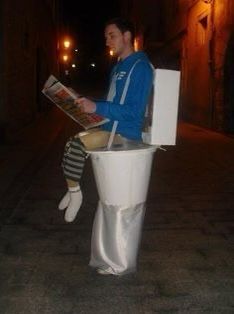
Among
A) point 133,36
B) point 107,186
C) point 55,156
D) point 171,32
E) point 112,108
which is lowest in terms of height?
point 55,156

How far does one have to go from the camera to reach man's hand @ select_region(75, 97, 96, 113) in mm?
3316

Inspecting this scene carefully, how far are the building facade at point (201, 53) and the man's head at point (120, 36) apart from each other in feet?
37.9

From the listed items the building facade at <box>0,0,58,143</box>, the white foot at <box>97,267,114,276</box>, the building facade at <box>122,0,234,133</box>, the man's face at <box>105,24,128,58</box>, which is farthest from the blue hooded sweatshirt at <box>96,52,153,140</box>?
the building facade at <box>122,0,234,133</box>

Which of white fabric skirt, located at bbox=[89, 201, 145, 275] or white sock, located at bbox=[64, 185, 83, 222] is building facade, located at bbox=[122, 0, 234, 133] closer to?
white sock, located at bbox=[64, 185, 83, 222]

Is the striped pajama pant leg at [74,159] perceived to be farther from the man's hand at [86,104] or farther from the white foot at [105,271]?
the white foot at [105,271]

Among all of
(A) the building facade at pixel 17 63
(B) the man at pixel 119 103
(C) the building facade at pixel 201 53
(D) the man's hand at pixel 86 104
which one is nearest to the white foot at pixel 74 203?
(B) the man at pixel 119 103

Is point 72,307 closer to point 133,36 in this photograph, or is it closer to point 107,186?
point 107,186

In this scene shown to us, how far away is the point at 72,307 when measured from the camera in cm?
322

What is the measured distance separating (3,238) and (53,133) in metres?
10.1

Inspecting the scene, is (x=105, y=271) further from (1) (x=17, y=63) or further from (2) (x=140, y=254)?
(1) (x=17, y=63)

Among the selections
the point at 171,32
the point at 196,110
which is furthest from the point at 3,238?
the point at 171,32

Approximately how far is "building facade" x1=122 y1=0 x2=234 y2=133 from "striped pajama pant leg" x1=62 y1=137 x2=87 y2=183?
11898 mm

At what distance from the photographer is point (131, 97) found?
3469 millimetres

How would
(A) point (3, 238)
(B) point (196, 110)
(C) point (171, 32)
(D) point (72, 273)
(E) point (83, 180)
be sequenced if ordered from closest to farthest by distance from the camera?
(D) point (72, 273)
(A) point (3, 238)
(E) point (83, 180)
(B) point (196, 110)
(C) point (171, 32)
